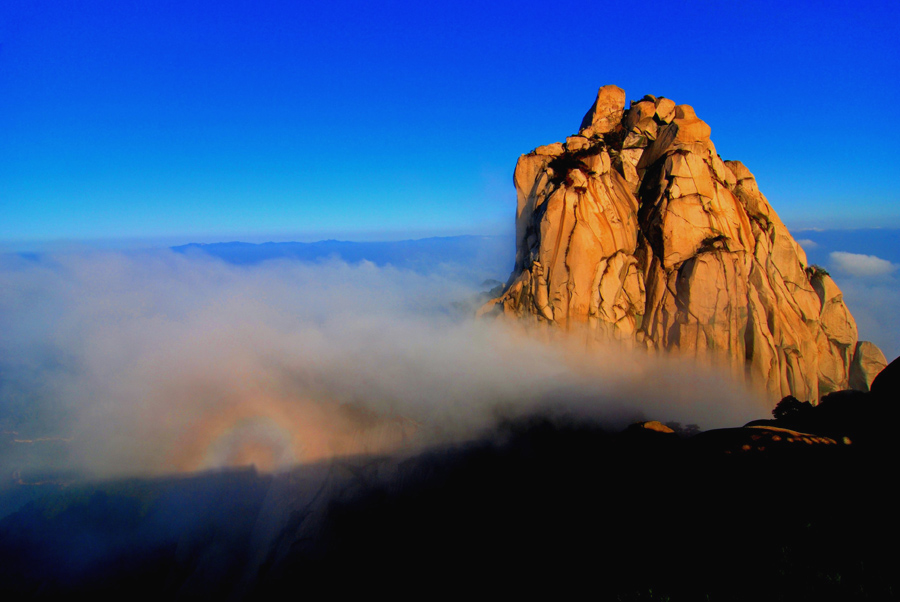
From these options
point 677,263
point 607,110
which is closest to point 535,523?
point 677,263

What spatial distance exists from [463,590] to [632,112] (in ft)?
169

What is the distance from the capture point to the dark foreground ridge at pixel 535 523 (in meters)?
10.1

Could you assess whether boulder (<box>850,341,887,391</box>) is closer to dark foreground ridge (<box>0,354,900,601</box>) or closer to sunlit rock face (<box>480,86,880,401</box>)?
sunlit rock face (<box>480,86,880,401</box>)

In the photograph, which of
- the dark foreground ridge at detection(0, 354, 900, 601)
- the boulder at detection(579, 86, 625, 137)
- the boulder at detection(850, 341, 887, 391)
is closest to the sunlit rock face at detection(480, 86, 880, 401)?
the boulder at detection(850, 341, 887, 391)

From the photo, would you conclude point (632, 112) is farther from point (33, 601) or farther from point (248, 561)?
point (33, 601)

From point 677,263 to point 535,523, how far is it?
1099 inches

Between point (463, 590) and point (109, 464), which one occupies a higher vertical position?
point (463, 590)

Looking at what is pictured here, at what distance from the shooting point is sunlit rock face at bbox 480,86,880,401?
3384 centimetres

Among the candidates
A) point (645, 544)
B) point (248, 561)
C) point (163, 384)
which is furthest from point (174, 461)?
point (645, 544)

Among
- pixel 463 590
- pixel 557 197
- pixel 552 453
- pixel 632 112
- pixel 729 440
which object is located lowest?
pixel 463 590

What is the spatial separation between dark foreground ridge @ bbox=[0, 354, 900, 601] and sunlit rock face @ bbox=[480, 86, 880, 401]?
1043 cm

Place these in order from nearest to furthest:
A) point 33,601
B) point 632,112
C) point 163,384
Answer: point 632,112, point 33,601, point 163,384

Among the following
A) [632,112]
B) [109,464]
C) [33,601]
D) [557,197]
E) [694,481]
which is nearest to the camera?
[694,481]

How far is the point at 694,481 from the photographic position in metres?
13.9
